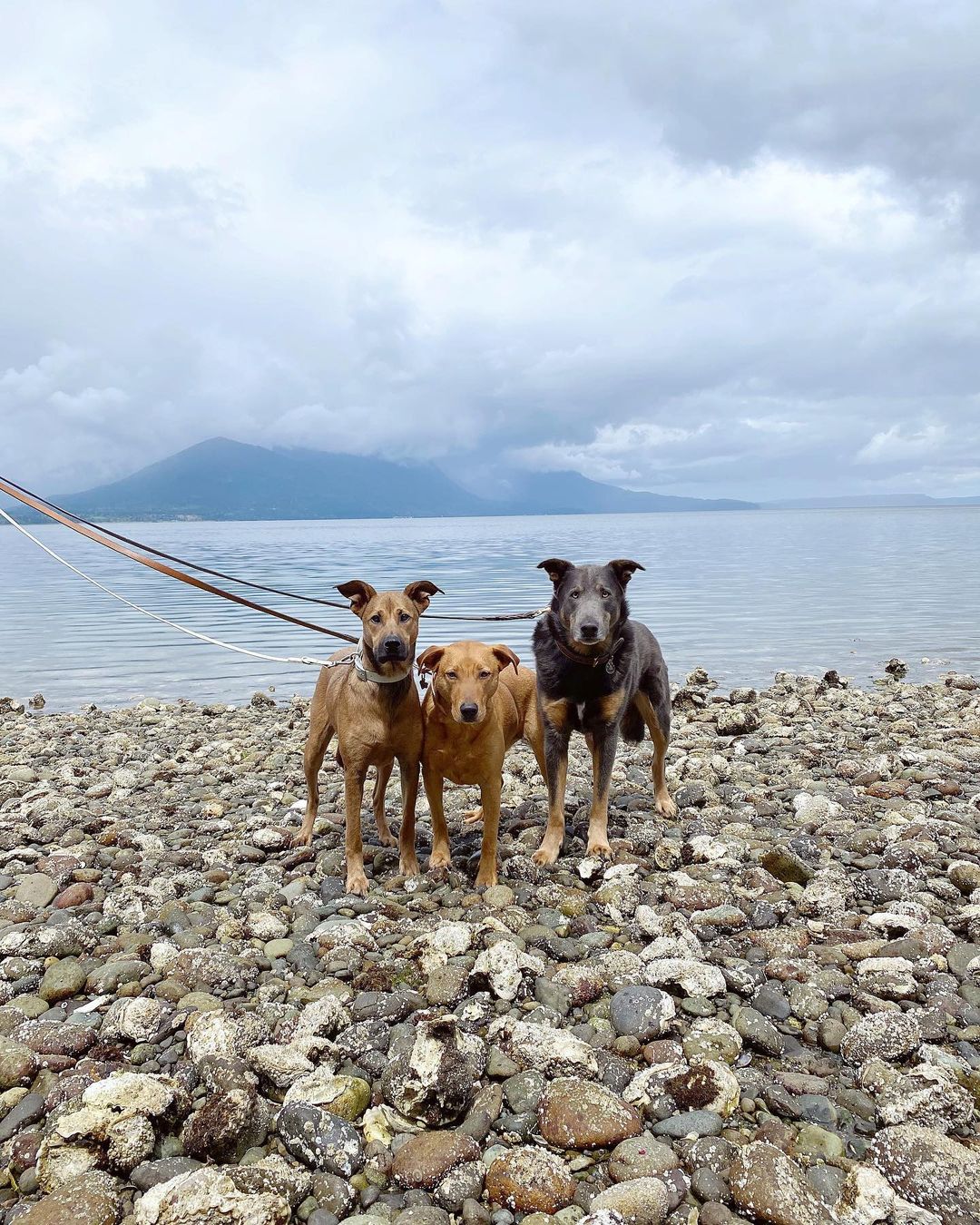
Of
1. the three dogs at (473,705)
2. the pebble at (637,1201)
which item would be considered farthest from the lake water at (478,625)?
the pebble at (637,1201)

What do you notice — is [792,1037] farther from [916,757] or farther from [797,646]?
[797,646]

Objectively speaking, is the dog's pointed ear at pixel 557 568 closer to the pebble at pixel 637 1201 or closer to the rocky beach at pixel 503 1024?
the rocky beach at pixel 503 1024

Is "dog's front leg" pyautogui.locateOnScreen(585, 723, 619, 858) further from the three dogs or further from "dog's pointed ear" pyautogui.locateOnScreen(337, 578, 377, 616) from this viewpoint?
"dog's pointed ear" pyautogui.locateOnScreen(337, 578, 377, 616)

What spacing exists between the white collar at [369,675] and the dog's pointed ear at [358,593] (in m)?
0.24

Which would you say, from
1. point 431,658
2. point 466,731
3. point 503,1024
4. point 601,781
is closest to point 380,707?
point 431,658

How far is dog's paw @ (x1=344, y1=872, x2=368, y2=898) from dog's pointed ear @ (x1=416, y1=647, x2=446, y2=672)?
1.48 metres

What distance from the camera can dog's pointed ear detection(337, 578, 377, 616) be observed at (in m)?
5.69

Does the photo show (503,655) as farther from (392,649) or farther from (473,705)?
(392,649)

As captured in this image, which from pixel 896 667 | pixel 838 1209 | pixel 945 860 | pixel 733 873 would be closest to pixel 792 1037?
pixel 838 1209

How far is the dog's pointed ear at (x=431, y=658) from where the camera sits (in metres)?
5.66

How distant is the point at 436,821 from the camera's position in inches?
236

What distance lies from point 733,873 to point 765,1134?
2.54 meters

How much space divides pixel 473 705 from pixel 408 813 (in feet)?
3.75

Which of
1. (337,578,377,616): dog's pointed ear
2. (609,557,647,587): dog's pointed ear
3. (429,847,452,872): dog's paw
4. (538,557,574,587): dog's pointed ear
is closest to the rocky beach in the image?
(429,847,452,872): dog's paw
